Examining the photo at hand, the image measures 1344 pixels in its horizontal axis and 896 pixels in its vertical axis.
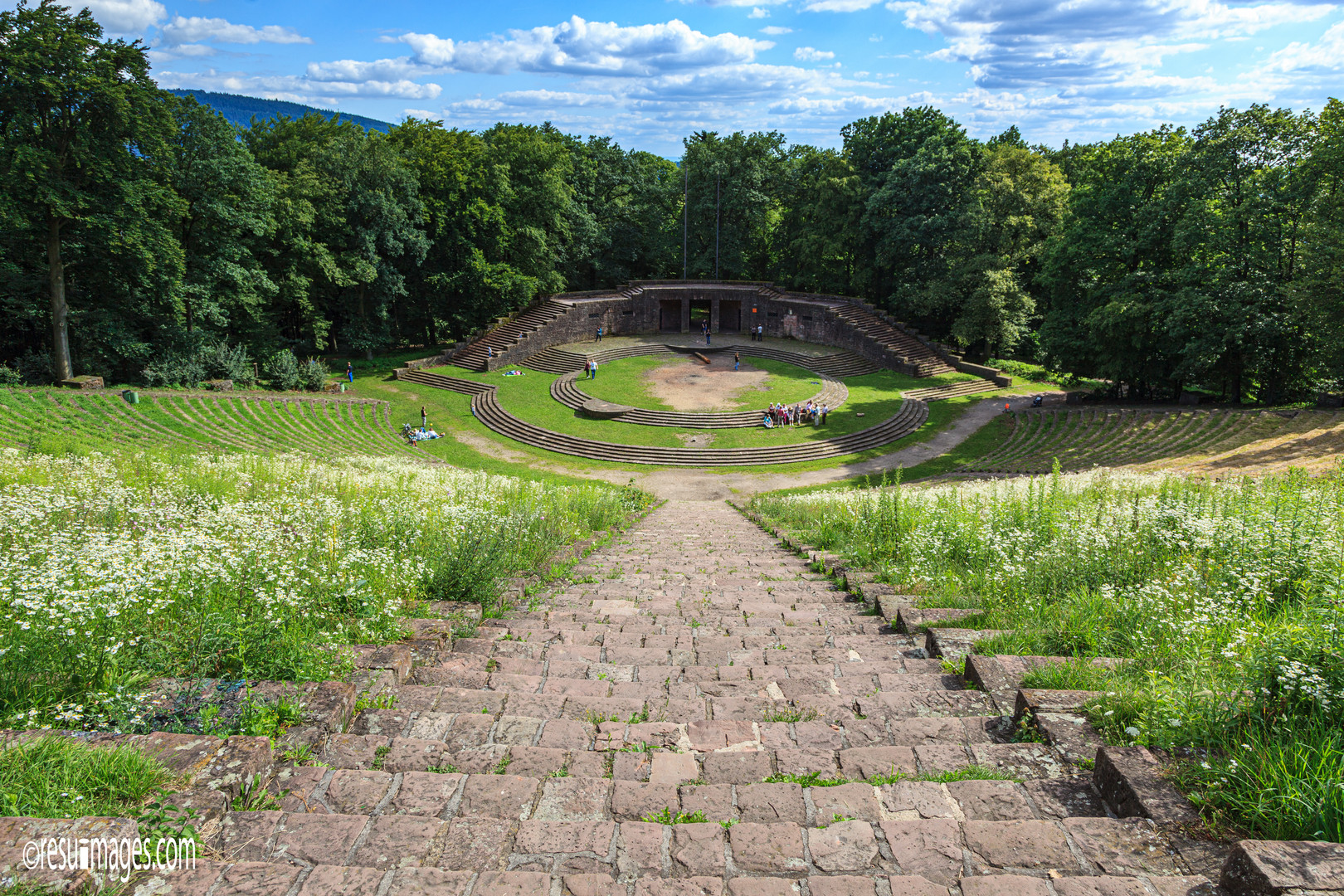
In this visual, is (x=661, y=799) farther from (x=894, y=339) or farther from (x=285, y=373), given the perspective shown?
(x=894, y=339)

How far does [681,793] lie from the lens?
161 inches

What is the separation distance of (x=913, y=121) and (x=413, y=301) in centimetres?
3432

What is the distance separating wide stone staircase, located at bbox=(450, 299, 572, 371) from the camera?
43.7 m

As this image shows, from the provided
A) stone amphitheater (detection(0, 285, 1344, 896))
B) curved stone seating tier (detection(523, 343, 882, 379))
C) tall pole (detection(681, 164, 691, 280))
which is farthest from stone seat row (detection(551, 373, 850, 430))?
stone amphitheater (detection(0, 285, 1344, 896))

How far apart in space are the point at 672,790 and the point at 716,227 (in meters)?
54.5

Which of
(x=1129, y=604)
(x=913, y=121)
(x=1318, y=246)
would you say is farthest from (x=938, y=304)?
(x=1129, y=604)

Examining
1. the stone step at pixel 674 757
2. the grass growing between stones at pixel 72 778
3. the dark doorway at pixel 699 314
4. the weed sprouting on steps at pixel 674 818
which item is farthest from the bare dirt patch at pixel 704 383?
the grass growing between stones at pixel 72 778

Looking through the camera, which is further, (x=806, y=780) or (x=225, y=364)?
(x=225, y=364)

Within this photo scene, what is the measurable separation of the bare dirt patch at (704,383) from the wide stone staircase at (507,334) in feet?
27.6

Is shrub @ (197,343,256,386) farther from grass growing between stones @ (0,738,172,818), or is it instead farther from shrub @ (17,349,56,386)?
grass growing between stones @ (0,738,172,818)

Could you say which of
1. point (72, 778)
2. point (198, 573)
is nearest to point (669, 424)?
point (198, 573)

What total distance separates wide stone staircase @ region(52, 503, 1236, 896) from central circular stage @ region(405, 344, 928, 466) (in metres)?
24.5

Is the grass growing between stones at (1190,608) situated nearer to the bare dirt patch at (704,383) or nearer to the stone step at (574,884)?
the stone step at (574,884)

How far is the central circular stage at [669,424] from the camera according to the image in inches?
1236
